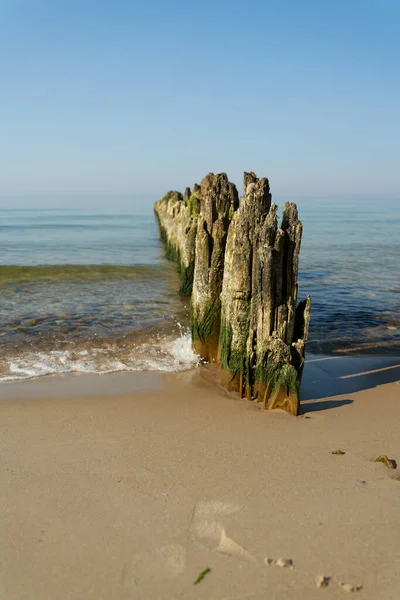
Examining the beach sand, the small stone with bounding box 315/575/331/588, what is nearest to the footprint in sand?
the beach sand

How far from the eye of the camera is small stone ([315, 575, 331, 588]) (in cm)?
347

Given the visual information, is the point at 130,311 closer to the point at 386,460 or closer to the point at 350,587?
the point at 386,460

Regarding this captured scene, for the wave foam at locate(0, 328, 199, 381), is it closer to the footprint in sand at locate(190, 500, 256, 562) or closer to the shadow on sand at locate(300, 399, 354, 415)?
the shadow on sand at locate(300, 399, 354, 415)

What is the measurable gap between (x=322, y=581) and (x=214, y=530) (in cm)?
87

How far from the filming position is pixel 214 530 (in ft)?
13.1

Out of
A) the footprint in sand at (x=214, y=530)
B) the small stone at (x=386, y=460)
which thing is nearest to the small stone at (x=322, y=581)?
the footprint in sand at (x=214, y=530)

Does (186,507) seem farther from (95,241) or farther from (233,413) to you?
(95,241)

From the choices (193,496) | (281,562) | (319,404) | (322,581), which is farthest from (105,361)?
(322,581)

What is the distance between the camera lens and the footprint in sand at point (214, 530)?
377 cm

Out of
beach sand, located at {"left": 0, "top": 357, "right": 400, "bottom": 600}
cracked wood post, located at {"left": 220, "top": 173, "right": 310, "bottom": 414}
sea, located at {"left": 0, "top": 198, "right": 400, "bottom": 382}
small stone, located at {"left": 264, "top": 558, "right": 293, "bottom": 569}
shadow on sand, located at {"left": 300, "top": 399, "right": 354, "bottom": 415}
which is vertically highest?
cracked wood post, located at {"left": 220, "top": 173, "right": 310, "bottom": 414}

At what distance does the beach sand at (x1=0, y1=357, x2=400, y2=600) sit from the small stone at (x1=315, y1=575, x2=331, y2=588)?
0.04m

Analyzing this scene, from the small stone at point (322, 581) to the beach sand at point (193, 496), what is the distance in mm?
40

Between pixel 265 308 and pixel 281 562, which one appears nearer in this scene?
pixel 281 562

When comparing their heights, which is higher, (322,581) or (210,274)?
(210,274)
